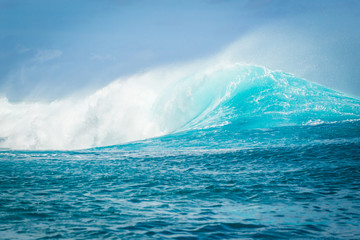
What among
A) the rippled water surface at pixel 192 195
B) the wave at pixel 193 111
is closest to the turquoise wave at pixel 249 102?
the wave at pixel 193 111

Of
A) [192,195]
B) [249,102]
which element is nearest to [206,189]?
[192,195]

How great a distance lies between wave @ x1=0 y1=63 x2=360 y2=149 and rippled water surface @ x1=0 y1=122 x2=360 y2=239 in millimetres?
8101

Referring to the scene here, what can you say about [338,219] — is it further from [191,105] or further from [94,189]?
[191,105]

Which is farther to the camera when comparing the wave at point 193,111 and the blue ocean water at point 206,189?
the wave at point 193,111

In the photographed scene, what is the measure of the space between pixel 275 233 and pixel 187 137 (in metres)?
13.9

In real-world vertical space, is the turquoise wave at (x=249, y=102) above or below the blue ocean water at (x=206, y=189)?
above

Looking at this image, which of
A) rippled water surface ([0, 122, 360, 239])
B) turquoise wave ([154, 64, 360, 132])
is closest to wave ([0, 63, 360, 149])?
turquoise wave ([154, 64, 360, 132])

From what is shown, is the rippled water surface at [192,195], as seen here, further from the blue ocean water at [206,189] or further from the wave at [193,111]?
the wave at [193,111]

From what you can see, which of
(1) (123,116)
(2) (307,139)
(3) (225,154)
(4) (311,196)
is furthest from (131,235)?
(1) (123,116)

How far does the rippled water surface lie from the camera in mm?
4785

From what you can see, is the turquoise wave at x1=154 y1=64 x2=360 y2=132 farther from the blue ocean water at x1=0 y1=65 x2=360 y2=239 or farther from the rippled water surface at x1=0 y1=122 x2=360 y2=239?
the rippled water surface at x1=0 y1=122 x2=360 y2=239

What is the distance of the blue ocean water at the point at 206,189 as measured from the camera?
484 centimetres

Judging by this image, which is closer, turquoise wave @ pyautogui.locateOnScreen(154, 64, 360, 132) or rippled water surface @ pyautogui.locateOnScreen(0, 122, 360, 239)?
rippled water surface @ pyautogui.locateOnScreen(0, 122, 360, 239)

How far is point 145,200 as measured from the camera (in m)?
6.66
